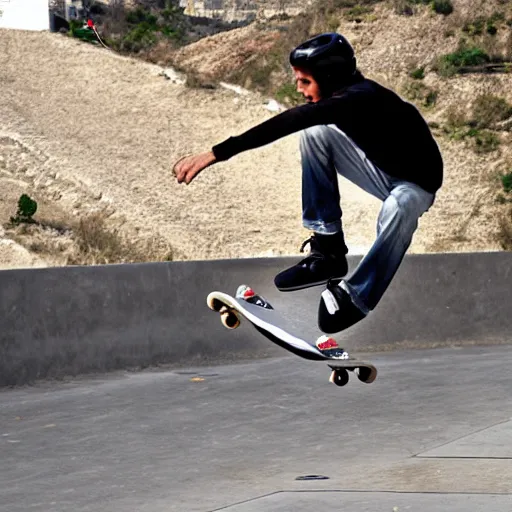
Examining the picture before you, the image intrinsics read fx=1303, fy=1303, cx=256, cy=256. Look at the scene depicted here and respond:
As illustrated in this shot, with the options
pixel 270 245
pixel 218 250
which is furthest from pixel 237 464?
pixel 218 250

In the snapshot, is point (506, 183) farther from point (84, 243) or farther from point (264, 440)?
point (264, 440)

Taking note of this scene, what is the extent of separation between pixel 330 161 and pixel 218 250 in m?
22.2

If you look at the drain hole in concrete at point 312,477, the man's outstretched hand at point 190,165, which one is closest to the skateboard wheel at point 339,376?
the man's outstretched hand at point 190,165

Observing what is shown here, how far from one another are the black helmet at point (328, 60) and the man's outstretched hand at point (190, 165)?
1.19 ft

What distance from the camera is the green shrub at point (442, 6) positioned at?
A: 36188 millimetres

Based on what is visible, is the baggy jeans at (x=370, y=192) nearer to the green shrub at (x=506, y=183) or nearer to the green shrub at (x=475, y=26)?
the green shrub at (x=506, y=183)

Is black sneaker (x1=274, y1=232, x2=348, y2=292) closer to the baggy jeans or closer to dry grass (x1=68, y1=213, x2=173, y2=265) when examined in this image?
the baggy jeans

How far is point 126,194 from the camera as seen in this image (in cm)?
2353

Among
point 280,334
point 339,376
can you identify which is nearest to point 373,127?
point 280,334

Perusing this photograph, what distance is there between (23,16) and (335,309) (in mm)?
34149

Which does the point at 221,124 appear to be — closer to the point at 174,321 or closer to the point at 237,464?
the point at 174,321

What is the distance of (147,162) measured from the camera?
2103 cm

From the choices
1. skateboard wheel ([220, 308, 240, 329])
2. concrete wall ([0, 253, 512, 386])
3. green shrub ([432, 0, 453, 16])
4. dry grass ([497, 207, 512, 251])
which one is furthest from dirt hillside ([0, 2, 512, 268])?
skateboard wheel ([220, 308, 240, 329])

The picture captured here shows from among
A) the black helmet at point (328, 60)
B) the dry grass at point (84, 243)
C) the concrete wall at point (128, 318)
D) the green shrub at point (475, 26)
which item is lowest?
the concrete wall at point (128, 318)
